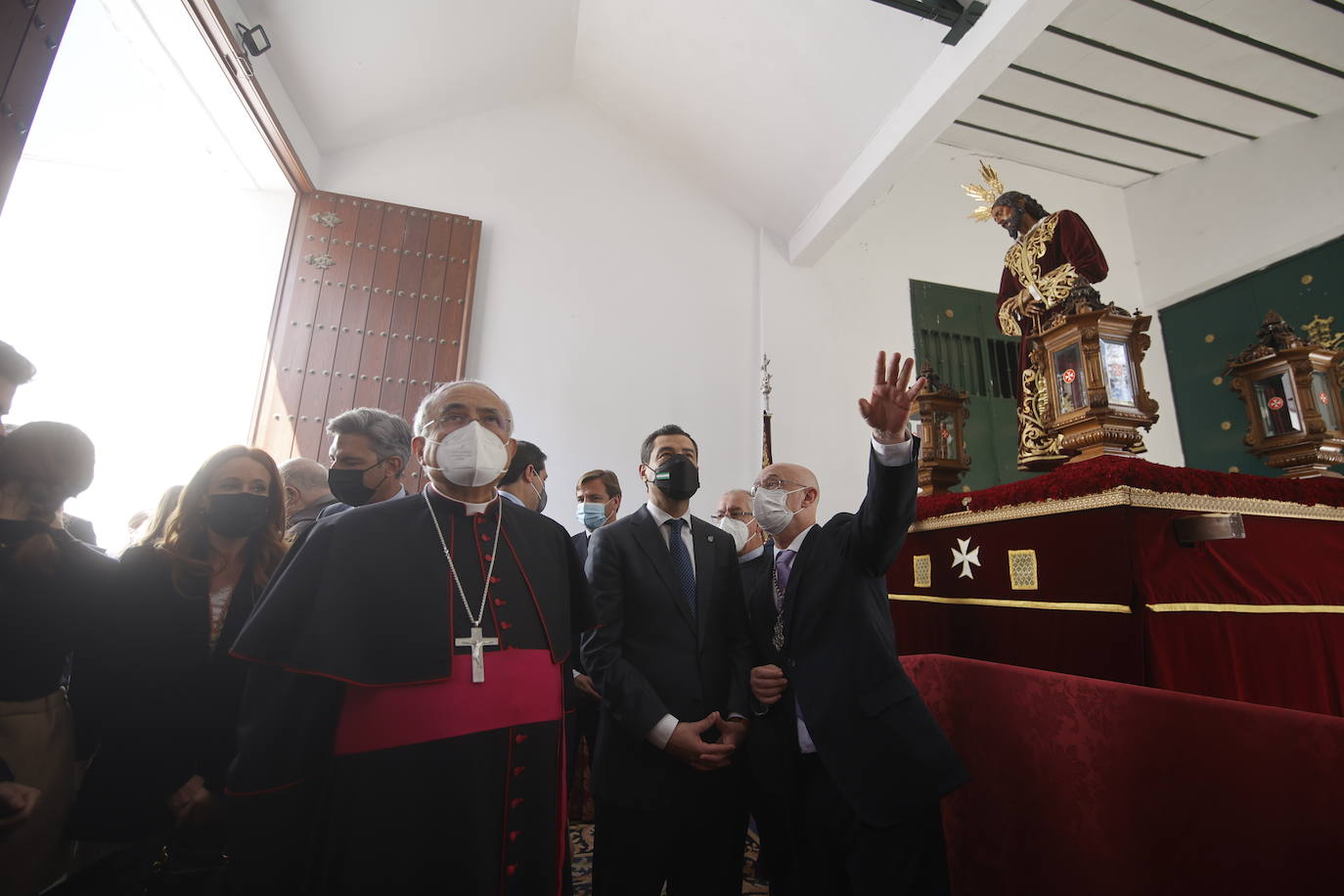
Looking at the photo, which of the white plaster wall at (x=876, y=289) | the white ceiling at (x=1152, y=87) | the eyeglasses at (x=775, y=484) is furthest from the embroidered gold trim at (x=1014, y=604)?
the white ceiling at (x=1152, y=87)

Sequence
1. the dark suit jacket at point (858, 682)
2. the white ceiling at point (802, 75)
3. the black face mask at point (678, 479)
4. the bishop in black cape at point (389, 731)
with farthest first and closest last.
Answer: the white ceiling at point (802, 75) < the black face mask at point (678, 479) < the dark suit jacket at point (858, 682) < the bishop in black cape at point (389, 731)

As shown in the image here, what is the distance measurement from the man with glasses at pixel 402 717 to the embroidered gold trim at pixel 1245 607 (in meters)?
1.75

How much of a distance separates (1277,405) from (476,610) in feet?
11.9

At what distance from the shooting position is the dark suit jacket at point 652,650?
60.5 inches

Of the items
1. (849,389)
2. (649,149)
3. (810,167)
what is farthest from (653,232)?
(849,389)

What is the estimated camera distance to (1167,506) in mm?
1873

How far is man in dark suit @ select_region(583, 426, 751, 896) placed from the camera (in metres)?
1.50

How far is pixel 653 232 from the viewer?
18.1ft

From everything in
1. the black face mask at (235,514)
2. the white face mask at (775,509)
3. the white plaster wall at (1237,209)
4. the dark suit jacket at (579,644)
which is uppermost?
the white plaster wall at (1237,209)

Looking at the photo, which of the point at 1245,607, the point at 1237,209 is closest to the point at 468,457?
the point at 1245,607

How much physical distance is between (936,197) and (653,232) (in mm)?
2924

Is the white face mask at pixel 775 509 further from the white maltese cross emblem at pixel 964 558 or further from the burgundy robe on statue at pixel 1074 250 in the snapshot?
the burgundy robe on statue at pixel 1074 250

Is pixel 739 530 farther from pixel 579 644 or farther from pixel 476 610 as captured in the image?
pixel 476 610

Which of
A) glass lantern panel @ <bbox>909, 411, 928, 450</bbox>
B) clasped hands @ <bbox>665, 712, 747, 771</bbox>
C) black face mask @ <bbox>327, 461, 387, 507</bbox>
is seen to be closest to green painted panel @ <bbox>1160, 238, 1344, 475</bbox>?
glass lantern panel @ <bbox>909, 411, 928, 450</bbox>
